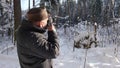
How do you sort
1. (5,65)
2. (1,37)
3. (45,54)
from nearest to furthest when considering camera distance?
(45,54)
(5,65)
(1,37)

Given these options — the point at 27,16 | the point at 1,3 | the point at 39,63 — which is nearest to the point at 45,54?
the point at 39,63

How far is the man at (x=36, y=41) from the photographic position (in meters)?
3.02

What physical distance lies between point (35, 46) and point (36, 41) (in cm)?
5

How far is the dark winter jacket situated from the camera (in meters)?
3.02

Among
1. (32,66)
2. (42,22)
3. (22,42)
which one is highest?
(42,22)

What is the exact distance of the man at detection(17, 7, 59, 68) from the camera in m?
3.02

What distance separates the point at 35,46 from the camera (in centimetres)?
302

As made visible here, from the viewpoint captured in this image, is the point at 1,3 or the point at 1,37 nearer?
the point at 1,3

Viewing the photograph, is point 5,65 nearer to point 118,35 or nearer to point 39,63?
point 39,63

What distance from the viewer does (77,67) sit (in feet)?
23.9

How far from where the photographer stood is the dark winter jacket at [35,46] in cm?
302

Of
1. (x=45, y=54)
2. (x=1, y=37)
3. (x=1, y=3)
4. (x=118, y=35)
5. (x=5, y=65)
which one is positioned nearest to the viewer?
(x=45, y=54)

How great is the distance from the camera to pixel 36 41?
3.03 metres

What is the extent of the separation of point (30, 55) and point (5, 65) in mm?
5087
